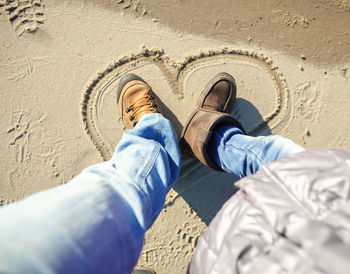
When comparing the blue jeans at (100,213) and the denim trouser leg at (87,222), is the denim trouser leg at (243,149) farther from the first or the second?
the denim trouser leg at (87,222)

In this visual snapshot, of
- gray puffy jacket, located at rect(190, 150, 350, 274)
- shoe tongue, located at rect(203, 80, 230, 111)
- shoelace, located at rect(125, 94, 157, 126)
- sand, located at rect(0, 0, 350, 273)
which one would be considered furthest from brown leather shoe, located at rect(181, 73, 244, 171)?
gray puffy jacket, located at rect(190, 150, 350, 274)

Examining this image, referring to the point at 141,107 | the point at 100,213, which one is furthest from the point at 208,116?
the point at 100,213

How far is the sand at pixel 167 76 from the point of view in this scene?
5.32 feet

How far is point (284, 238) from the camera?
1.92 feet

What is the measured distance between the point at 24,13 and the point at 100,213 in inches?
64.4

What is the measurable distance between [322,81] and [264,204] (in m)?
1.49

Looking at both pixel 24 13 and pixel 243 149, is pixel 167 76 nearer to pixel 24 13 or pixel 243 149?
pixel 243 149

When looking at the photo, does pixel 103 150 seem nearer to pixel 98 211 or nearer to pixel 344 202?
pixel 98 211

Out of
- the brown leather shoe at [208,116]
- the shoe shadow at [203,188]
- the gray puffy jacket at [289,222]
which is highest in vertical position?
the brown leather shoe at [208,116]

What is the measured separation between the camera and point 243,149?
1.21 m

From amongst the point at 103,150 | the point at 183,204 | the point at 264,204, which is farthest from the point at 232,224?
the point at 103,150

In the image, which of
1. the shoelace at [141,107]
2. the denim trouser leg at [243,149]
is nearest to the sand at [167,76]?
the shoelace at [141,107]

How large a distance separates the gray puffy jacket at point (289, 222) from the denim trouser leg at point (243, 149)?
1.18ft

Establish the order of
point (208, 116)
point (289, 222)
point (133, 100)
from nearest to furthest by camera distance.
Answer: point (289, 222), point (208, 116), point (133, 100)
